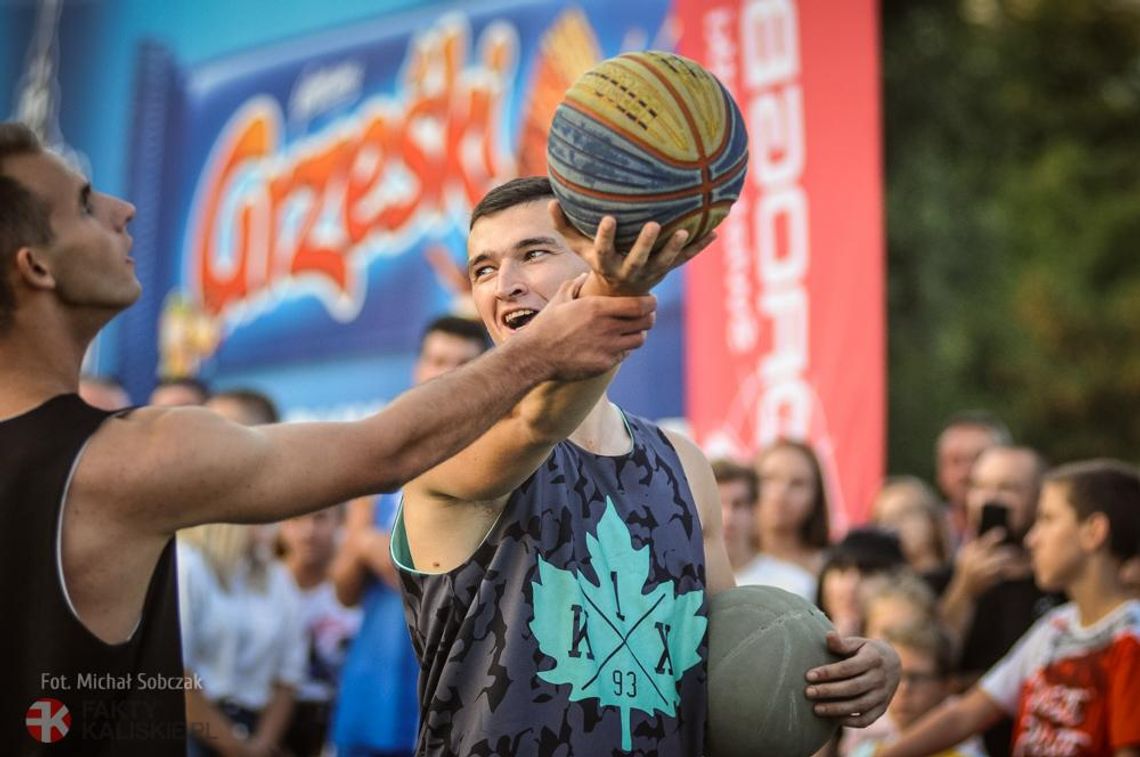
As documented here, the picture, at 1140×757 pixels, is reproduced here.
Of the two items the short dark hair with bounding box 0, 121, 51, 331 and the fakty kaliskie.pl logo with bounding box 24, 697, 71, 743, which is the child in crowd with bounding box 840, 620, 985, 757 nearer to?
the fakty kaliskie.pl logo with bounding box 24, 697, 71, 743

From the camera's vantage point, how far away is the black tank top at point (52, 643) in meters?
3.08

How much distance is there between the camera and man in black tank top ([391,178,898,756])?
11.2 feet

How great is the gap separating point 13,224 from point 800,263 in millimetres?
6118

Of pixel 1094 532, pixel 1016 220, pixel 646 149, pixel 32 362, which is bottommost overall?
pixel 1094 532

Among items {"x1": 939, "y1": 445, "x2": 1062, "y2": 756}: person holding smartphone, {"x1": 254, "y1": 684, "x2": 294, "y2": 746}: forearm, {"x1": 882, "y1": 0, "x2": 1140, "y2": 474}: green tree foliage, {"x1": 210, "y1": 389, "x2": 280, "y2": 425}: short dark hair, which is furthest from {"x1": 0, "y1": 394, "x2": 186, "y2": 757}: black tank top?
{"x1": 882, "y1": 0, "x2": 1140, "y2": 474}: green tree foliage

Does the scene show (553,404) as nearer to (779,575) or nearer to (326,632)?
(779,575)

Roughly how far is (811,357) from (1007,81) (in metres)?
18.0

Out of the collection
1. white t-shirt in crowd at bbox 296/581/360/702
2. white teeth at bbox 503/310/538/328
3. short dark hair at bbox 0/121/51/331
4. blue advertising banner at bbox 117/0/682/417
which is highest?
blue advertising banner at bbox 117/0/682/417

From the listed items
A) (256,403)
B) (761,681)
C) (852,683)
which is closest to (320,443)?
(761,681)

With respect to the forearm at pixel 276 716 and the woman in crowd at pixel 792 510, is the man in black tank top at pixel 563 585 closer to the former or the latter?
the forearm at pixel 276 716

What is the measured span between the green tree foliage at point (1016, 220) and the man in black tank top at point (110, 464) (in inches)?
777

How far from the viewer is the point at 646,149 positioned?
10.7 feet

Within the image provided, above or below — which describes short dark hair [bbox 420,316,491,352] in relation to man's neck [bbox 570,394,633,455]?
above

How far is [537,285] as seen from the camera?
3869 mm
